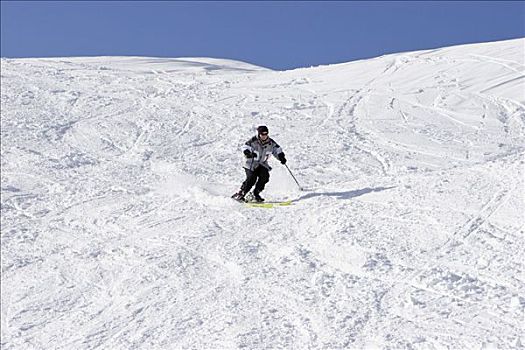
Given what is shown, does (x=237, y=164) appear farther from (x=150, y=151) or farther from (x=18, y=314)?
(x=18, y=314)

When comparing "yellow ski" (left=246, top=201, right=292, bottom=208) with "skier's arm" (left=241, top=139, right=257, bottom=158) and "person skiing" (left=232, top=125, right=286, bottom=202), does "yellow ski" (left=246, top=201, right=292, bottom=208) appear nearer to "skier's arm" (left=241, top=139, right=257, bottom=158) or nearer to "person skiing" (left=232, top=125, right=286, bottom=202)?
"person skiing" (left=232, top=125, right=286, bottom=202)

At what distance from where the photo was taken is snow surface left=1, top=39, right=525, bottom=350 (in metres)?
7.48

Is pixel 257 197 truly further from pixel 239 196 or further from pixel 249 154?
pixel 249 154

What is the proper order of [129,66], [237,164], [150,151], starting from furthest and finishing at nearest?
1. [129,66]
2. [150,151]
3. [237,164]

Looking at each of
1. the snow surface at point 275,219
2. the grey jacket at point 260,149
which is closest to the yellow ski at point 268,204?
the snow surface at point 275,219

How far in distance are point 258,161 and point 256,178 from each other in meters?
0.30

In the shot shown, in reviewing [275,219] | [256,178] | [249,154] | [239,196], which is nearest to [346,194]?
[275,219]

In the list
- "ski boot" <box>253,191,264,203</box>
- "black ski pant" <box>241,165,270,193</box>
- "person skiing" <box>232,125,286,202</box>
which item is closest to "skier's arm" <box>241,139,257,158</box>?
"person skiing" <box>232,125,286,202</box>

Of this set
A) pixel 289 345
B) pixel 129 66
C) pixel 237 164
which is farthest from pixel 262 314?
pixel 129 66

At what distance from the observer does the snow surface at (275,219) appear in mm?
7480

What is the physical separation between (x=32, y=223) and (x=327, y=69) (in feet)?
52.0

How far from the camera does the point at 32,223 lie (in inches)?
502

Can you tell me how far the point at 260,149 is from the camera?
12.4 m

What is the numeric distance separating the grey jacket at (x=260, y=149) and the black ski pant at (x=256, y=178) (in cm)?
8
